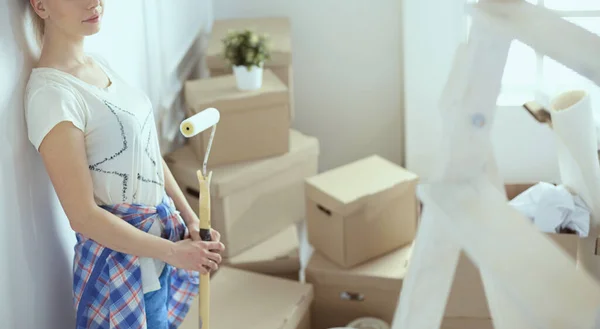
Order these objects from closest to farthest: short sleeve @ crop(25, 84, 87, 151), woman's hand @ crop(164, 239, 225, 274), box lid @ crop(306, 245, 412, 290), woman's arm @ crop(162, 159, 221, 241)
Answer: short sleeve @ crop(25, 84, 87, 151), woman's hand @ crop(164, 239, 225, 274), woman's arm @ crop(162, 159, 221, 241), box lid @ crop(306, 245, 412, 290)

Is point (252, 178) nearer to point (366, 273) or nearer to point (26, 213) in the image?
point (366, 273)

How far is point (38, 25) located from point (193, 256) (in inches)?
21.2

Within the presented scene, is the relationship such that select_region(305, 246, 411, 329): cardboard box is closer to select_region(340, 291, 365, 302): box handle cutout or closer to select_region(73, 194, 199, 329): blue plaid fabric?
select_region(340, 291, 365, 302): box handle cutout

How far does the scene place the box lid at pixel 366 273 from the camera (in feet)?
7.09

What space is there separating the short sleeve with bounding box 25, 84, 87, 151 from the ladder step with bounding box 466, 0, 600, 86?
74 cm

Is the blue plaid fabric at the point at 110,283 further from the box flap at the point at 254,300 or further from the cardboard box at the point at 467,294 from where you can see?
the cardboard box at the point at 467,294

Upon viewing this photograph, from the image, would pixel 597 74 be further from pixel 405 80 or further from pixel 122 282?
pixel 405 80

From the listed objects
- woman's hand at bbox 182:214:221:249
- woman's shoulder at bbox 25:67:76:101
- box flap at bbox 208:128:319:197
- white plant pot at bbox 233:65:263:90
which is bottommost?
box flap at bbox 208:128:319:197

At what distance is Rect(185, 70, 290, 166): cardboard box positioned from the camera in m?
2.27

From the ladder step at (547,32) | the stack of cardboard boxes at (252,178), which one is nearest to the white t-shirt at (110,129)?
the stack of cardboard boxes at (252,178)

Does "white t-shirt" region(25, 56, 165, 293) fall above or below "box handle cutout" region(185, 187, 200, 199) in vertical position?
above

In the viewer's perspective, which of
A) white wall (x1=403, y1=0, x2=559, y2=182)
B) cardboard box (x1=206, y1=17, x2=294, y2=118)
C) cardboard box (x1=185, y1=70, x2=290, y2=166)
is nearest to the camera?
cardboard box (x1=185, y1=70, x2=290, y2=166)

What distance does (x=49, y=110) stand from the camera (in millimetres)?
1446

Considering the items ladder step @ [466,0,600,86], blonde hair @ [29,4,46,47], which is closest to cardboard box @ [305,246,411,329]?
blonde hair @ [29,4,46,47]
